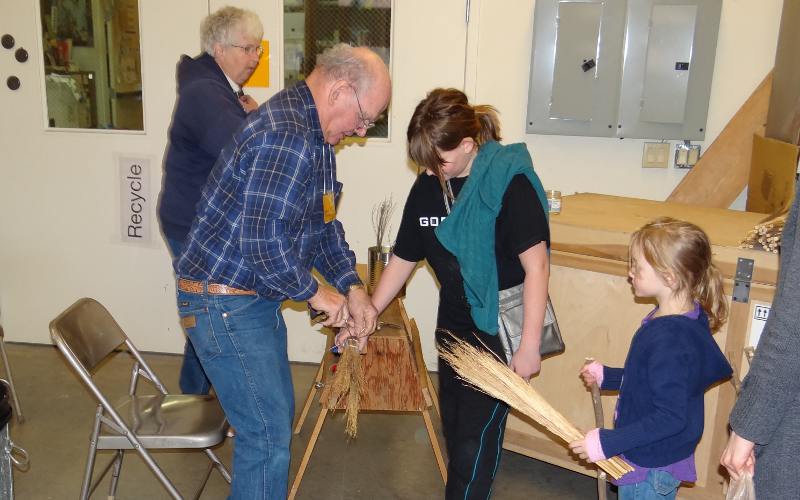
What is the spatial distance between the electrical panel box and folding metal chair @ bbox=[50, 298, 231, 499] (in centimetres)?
217

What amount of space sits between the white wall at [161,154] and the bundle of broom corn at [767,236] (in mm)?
1367

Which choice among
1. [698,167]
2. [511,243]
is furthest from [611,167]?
[511,243]

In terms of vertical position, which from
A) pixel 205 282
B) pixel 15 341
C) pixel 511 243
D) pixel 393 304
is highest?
Answer: pixel 511 243

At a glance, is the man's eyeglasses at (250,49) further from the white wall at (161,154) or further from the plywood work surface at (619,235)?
the plywood work surface at (619,235)

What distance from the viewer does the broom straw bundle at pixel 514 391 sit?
185 centimetres

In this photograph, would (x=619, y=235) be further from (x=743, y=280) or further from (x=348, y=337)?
(x=348, y=337)

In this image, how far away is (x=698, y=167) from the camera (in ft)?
11.7

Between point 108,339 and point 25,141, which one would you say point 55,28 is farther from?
point 108,339

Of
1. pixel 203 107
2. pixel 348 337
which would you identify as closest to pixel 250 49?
pixel 203 107

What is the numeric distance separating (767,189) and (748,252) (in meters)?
0.87

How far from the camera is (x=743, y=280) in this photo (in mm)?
2379

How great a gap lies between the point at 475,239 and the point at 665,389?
66 cm

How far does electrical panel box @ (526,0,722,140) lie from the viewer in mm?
3379

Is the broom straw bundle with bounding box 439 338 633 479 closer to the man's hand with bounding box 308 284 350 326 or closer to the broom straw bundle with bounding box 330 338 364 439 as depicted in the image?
the man's hand with bounding box 308 284 350 326
